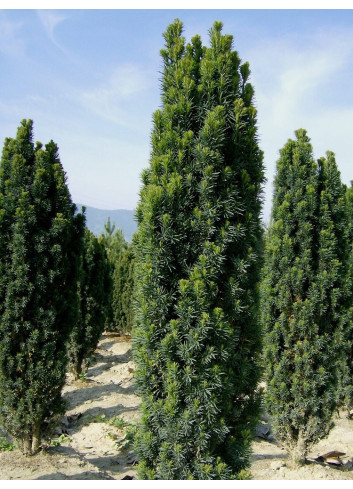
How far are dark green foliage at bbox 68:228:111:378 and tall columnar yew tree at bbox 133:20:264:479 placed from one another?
6787mm

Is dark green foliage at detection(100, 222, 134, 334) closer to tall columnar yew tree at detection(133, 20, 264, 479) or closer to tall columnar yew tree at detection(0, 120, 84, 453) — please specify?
tall columnar yew tree at detection(0, 120, 84, 453)

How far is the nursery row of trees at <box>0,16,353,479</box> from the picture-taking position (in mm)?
3557

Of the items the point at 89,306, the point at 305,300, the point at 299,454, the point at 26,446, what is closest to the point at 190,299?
the point at 305,300

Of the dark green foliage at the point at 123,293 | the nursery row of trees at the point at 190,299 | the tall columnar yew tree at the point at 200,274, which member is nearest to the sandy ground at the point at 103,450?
the nursery row of trees at the point at 190,299

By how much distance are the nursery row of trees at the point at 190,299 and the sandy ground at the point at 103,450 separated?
381mm

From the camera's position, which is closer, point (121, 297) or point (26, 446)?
point (26, 446)

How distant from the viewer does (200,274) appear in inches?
141

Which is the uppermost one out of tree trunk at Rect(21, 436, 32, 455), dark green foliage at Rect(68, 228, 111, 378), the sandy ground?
dark green foliage at Rect(68, 228, 111, 378)

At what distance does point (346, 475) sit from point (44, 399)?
4166 mm

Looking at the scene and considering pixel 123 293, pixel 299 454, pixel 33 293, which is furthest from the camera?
pixel 123 293

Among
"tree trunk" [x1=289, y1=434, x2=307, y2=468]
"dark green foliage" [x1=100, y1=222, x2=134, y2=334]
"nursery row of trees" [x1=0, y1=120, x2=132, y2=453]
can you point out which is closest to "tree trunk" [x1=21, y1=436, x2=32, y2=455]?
"nursery row of trees" [x1=0, y1=120, x2=132, y2=453]

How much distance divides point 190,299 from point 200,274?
23 cm

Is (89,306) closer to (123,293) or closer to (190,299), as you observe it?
(123,293)

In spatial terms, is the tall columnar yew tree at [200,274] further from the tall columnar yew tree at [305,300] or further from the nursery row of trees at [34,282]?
the nursery row of trees at [34,282]
